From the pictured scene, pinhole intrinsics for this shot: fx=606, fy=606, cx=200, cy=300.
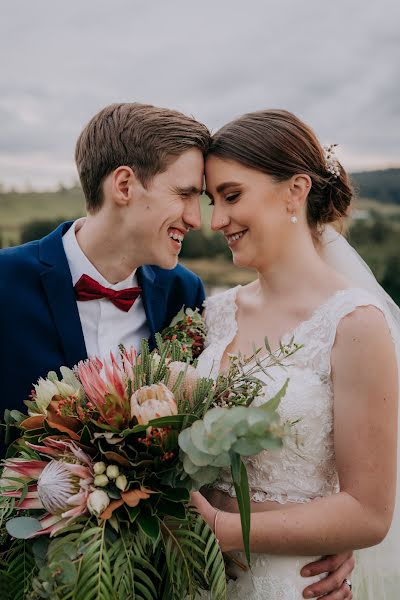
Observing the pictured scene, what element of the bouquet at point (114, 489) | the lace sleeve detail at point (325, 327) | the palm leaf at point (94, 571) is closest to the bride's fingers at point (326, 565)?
the bouquet at point (114, 489)

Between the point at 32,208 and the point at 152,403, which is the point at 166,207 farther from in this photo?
the point at 32,208

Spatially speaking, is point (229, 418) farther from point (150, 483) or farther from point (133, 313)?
point (133, 313)

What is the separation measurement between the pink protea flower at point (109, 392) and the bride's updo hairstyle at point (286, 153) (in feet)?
4.75

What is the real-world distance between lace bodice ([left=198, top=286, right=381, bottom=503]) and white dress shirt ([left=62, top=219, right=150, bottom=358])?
2.72 feet

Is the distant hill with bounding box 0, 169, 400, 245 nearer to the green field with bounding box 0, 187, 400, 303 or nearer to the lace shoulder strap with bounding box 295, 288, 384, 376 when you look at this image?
the green field with bounding box 0, 187, 400, 303

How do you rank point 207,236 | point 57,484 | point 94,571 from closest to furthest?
point 94,571
point 57,484
point 207,236

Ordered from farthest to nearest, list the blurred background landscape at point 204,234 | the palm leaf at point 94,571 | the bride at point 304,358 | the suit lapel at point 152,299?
the blurred background landscape at point 204,234 → the suit lapel at point 152,299 → the bride at point 304,358 → the palm leaf at point 94,571

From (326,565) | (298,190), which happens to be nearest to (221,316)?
(298,190)

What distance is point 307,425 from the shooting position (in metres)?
2.52

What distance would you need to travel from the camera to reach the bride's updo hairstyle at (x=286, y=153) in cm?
296

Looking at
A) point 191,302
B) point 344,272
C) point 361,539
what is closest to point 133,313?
point 191,302

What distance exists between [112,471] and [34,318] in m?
1.35

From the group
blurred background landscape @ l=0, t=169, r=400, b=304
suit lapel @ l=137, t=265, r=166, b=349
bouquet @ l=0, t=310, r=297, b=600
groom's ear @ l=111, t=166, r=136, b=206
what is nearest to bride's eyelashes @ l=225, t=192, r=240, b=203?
groom's ear @ l=111, t=166, r=136, b=206

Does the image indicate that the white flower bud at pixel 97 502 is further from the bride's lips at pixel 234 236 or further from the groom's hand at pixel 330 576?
the bride's lips at pixel 234 236
